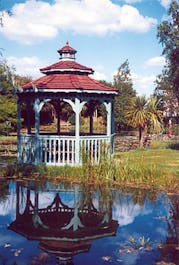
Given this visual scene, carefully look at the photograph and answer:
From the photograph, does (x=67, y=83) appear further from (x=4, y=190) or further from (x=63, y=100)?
(x=4, y=190)

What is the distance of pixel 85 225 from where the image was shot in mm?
6848

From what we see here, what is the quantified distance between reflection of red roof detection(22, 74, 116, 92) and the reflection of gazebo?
Answer: 450 cm

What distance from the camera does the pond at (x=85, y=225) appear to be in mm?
5289

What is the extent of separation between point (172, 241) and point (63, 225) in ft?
6.60

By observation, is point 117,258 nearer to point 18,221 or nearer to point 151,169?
point 18,221

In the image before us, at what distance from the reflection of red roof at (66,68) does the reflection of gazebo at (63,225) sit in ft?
18.9

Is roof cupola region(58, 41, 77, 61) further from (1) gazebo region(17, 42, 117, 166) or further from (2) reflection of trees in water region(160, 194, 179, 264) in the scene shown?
(2) reflection of trees in water region(160, 194, 179, 264)

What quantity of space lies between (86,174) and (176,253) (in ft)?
17.4

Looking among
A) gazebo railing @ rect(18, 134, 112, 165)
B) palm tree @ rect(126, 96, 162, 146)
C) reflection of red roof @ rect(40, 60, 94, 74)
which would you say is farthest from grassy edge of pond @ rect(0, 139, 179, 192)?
palm tree @ rect(126, 96, 162, 146)

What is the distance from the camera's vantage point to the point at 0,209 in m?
7.85

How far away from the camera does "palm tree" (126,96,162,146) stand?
71.2 ft

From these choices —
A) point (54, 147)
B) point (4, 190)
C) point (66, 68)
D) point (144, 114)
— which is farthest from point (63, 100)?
point (144, 114)

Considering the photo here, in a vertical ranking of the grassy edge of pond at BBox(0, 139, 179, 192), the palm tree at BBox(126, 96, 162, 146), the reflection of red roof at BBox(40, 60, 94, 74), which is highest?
the reflection of red roof at BBox(40, 60, 94, 74)

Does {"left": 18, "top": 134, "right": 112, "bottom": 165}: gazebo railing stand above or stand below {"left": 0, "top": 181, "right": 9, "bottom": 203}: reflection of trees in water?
above
